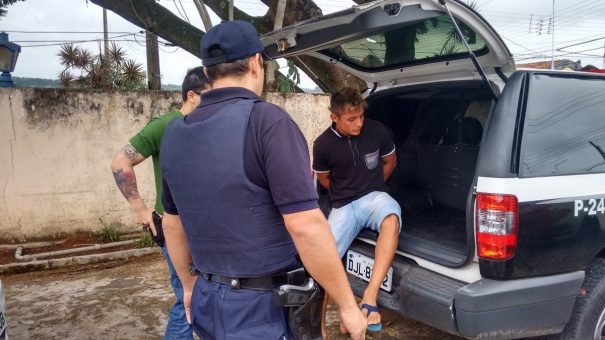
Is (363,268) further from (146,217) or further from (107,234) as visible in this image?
(107,234)

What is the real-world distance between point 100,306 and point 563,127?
12.1ft

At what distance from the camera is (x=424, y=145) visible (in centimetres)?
383

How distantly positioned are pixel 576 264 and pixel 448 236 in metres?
0.83

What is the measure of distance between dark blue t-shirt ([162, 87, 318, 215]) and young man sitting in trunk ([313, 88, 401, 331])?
1.45 meters

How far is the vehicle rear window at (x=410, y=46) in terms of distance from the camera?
2469 mm

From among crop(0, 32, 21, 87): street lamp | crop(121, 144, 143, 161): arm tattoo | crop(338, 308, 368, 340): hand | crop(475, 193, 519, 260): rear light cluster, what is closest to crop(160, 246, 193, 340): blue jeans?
crop(121, 144, 143, 161): arm tattoo

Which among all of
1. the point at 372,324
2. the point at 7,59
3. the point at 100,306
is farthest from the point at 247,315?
the point at 7,59

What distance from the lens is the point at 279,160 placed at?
4.78 feet

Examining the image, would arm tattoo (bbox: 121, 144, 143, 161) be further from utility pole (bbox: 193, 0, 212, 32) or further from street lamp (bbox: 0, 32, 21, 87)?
utility pole (bbox: 193, 0, 212, 32)

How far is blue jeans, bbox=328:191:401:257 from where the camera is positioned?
295 centimetres

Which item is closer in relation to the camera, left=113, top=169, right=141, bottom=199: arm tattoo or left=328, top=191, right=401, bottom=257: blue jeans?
left=113, top=169, right=141, bottom=199: arm tattoo

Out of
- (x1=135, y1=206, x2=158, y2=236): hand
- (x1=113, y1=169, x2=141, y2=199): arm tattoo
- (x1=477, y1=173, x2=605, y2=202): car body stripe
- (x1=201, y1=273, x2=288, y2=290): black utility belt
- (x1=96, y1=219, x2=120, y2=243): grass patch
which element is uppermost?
(x1=113, y1=169, x2=141, y2=199): arm tattoo

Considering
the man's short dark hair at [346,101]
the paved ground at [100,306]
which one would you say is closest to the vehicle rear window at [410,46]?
the man's short dark hair at [346,101]

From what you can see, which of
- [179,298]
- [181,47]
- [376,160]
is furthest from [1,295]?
[181,47]
